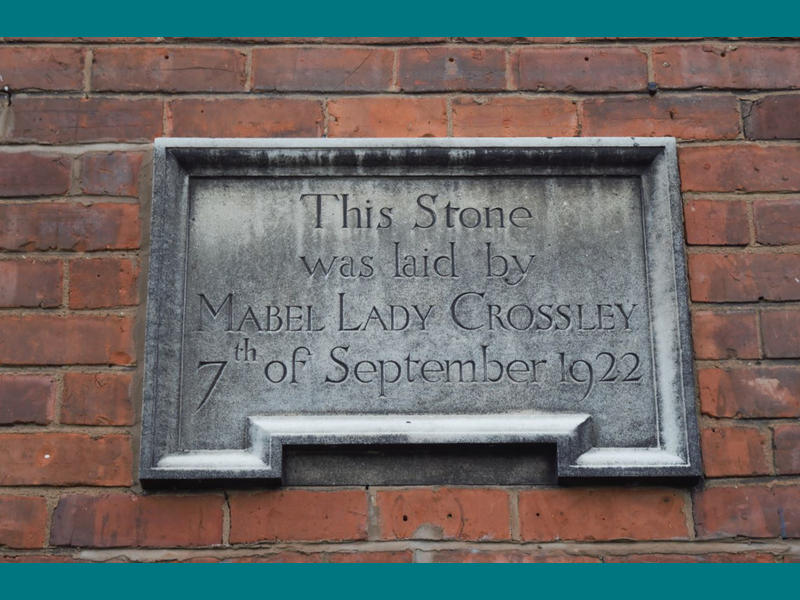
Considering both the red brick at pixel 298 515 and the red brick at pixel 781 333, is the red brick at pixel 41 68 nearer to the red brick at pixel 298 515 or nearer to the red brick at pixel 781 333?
the red brick at pixel 298 515

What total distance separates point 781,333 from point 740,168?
1.22 ft

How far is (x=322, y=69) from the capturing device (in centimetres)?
238

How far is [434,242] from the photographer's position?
2.28 metres

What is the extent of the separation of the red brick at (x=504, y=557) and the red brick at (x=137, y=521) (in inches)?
17.7

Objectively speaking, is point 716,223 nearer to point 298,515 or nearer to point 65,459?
point 298,515

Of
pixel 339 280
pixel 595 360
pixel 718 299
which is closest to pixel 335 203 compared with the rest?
pixel 339 280

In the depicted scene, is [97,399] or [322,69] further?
[322,69]

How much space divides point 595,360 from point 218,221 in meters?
0.85

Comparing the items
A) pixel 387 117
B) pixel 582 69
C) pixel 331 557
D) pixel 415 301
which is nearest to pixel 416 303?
pixel 415 301

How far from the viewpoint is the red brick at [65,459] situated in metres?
2.14

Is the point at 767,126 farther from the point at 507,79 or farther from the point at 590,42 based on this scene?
the point at 507,79

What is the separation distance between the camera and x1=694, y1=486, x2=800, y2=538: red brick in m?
2.11

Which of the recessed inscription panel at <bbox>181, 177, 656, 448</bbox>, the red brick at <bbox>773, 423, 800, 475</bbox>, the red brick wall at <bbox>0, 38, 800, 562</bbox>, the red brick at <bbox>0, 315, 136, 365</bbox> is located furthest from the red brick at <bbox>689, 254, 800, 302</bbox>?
the red brick at <bbox>0, 315, 136, 365</bbox>

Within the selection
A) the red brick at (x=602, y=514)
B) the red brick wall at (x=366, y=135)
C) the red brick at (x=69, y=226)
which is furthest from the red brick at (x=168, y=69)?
the red brick at (x=602, y=514)
